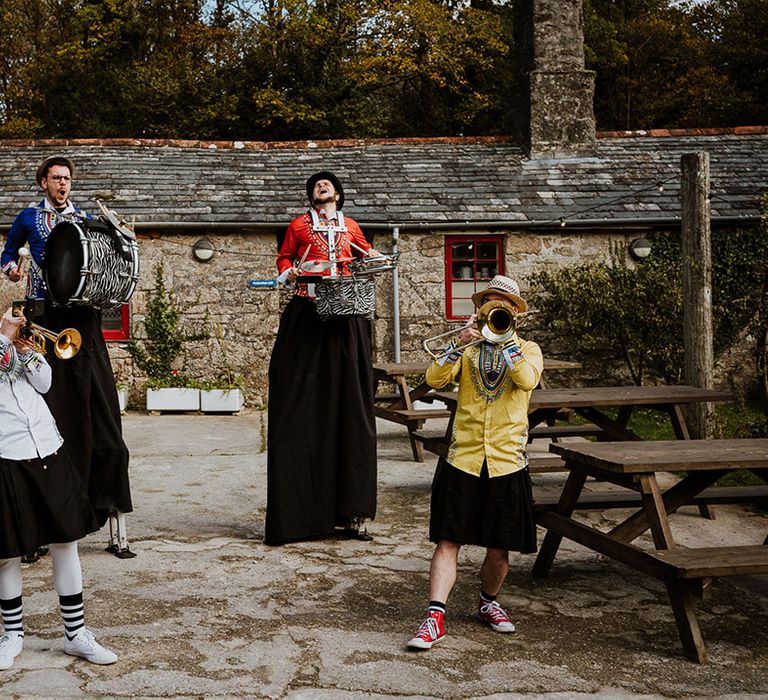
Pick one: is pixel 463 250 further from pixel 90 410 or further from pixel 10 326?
pixel 10 326

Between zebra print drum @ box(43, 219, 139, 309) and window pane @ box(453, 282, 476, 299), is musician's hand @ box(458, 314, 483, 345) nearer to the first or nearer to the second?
zebra print drum @ box(43, 219, 139, 309)

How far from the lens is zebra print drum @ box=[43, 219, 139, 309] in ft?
16.3

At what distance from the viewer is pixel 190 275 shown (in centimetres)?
1429

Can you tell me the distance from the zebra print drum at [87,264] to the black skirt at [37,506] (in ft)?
3.98

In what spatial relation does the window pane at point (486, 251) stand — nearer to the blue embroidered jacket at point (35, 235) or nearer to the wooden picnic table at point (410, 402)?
the wooden picnic table at point (410, 402)

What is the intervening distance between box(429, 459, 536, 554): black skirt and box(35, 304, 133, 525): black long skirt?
2.05 metres

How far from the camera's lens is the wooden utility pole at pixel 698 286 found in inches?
342

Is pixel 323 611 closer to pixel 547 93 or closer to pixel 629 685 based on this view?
pixel 629 685

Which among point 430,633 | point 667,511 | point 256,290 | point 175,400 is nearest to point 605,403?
point 667,511

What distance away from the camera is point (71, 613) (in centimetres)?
400

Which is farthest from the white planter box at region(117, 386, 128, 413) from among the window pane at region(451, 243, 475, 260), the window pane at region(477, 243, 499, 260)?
the window pane at region(477, 243, 499, 260)

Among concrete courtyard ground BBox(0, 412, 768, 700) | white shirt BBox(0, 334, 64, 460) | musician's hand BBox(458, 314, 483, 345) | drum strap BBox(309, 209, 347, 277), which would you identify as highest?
drum strap BBox(309, 209, 347, 277)

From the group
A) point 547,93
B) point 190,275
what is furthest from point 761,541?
point 547,93

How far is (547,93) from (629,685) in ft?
43.4
